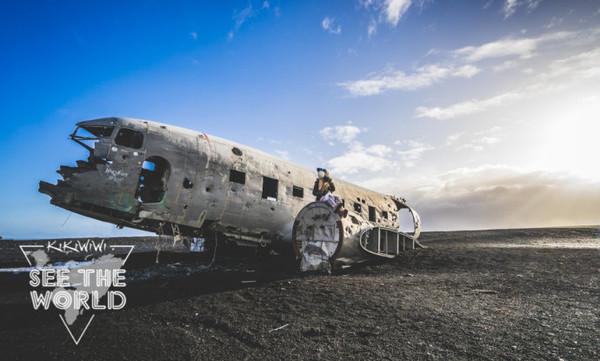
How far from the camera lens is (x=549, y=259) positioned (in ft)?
33.8

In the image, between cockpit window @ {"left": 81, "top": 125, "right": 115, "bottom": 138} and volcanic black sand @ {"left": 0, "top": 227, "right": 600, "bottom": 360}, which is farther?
cockpit window @ {"left": 81, "top": 125, "right": 115, "bottom": 138}

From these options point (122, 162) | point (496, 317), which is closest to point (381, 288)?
point (496, 317)

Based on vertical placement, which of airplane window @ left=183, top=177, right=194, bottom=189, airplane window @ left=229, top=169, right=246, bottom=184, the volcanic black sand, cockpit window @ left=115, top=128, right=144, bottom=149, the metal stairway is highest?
cockpit window @ left=115, top=128, right=144, bottom=149

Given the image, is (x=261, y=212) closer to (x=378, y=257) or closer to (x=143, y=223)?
(x=143, y=223)

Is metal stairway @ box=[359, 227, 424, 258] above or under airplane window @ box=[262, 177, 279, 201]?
under

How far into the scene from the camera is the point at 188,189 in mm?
8992

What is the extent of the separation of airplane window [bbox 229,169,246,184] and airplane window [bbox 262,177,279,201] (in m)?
1.07

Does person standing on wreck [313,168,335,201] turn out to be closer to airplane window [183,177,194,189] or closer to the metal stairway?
the metal stairway

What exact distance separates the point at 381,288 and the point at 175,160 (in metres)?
7.19

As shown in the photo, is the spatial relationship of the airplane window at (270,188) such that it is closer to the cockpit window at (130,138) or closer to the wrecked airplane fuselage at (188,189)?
the wrecked airplane fuselage at (188,189)

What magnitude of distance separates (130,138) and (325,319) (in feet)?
25.8

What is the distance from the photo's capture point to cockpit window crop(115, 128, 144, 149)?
859 cm

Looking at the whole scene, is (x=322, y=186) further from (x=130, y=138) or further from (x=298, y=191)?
(x=130, y=138)

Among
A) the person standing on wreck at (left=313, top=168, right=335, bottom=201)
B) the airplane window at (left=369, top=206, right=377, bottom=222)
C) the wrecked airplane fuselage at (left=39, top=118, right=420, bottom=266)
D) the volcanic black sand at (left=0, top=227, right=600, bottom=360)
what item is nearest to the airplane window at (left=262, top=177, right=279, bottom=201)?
the wrecked airplane fuselage at (left=39, top=118, right=420, bottom=266)
